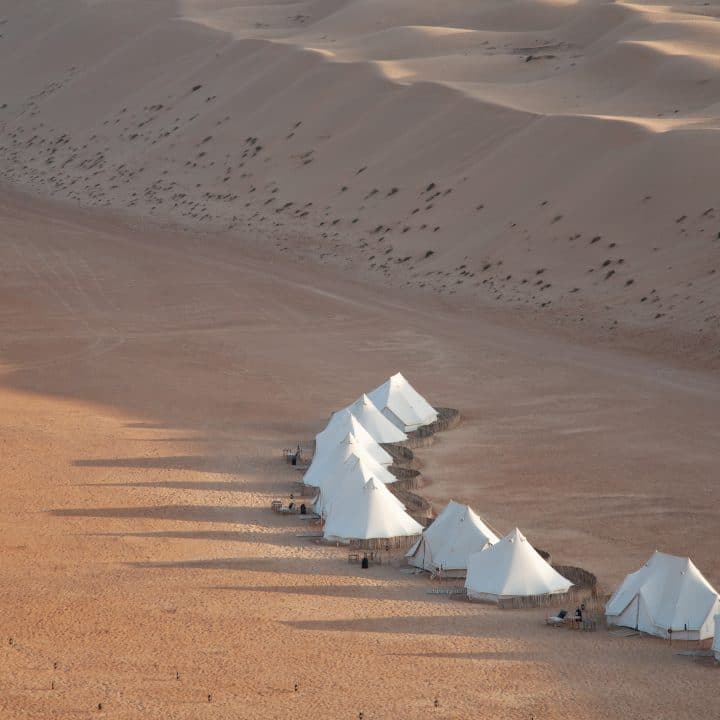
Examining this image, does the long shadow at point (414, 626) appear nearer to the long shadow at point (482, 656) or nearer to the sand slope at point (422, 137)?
the long shadow at point (482, 656)

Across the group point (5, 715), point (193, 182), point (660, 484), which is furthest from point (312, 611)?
point (193, 182)

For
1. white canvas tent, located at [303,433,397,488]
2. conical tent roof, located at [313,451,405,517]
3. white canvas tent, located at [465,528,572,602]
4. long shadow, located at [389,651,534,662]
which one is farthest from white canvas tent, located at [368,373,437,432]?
long shadow, located at [389,651,534,662]

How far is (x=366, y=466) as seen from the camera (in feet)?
121

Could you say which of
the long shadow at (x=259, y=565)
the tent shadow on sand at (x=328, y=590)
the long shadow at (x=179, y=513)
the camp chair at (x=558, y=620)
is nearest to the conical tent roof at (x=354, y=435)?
the long shadow at (x=179, y=513)

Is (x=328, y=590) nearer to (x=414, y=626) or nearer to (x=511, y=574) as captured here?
(x=414, y=626)

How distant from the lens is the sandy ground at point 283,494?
25250 millimetres

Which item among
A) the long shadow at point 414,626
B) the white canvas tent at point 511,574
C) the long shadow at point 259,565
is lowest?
the long shadow at point 259,565

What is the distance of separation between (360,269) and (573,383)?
20.8 meters

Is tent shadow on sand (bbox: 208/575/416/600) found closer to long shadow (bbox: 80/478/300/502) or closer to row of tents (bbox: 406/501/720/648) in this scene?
row of tents (bbox: 406/501/720/648)

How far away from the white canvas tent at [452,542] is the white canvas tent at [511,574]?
95cm

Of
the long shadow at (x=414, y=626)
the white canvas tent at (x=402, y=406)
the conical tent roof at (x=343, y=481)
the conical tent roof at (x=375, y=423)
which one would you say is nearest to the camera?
the long shadow at (x=414, y=626)

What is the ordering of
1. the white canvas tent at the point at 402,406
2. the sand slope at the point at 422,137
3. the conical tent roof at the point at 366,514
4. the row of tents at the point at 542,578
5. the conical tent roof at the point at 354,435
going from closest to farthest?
the row of tents at the point at 542,578 < the conical tent roof at the point at 366,514 < the conical tent roof at the point at 354,435 < the white canvas tent at the point at 402,406 < the sand slope at the point at 422,137

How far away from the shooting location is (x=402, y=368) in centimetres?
5253

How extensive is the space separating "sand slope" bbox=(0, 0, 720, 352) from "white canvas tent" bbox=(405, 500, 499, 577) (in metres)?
22.5
